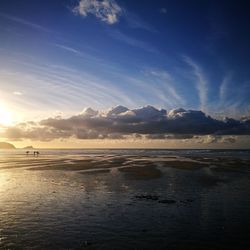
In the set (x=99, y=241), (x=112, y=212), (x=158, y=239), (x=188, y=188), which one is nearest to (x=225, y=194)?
(x=188, y=188)

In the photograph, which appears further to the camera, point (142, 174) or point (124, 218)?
point (142, 174)

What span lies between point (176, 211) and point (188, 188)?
10.3m

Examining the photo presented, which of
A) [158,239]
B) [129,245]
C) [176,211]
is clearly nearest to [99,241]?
[129,245]

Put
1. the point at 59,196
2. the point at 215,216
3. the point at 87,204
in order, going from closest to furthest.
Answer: the point at 215,216
the point at 87,204
the point at 59,196

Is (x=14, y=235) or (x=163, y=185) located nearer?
(x=14, y=235)

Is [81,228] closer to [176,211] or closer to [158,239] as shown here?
[158,239]

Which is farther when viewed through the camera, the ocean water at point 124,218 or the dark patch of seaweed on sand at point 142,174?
the dark patch of seaweed on sand at point 142,174

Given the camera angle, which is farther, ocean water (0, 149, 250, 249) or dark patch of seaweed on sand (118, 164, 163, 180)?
dark patch of seaweed on sand (118, 164, 163, 180)

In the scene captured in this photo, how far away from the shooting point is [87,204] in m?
21.8

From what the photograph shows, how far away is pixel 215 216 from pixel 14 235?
11669 mm

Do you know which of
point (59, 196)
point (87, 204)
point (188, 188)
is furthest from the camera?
point (188, 188)

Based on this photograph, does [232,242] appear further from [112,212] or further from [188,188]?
[188,188]

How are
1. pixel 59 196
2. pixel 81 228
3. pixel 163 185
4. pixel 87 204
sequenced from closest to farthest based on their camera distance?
1. pixel 81 228
2. pixel 87 204
3. pixel 59 196
4. pixel 163 185

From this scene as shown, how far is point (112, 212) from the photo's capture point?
63.5 ft
